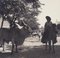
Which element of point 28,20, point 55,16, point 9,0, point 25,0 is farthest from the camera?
point 55,16

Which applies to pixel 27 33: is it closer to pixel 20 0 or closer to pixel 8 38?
pixel 8 38

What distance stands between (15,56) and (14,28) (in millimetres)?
1968

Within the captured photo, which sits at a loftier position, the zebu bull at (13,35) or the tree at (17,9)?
the tree at (17,9)

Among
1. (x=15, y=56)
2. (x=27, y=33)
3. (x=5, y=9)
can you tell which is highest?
(x=5, y=9)

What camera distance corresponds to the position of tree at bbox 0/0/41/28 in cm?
2009

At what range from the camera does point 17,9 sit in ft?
67.4

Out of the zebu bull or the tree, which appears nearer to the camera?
the zebu bull

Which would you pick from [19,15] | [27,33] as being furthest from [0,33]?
[19,15]

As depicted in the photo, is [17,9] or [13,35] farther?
[17,9]

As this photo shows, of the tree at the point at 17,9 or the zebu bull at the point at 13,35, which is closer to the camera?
the zebu bull at the point at 13,35

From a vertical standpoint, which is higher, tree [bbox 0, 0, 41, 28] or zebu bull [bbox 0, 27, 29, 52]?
tree [bbox 0, 0, 41, 28]

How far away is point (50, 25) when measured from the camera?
18.3 meters

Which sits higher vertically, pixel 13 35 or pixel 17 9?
pixel 17 9

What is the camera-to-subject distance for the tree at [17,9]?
65.9 ft
